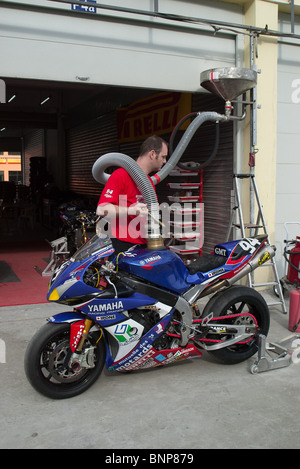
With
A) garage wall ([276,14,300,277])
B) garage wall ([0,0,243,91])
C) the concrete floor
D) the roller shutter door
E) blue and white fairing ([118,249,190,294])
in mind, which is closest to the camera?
A: the concrete floor

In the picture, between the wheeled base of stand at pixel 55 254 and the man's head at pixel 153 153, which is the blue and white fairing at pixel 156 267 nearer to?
the man's head at pixel 153 153

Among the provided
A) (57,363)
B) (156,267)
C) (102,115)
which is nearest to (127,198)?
(156,267)

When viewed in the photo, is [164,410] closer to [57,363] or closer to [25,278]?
[57,363]

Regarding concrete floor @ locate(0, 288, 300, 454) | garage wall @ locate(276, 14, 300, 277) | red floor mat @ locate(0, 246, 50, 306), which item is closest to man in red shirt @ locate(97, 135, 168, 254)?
concrete floor @ locate(0, 288, 300, 454)

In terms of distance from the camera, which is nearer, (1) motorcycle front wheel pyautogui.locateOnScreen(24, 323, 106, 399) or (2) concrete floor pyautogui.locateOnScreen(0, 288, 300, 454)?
(2) concrete floor pyautogui.locateOnScreen(0, 288, 300, 454)

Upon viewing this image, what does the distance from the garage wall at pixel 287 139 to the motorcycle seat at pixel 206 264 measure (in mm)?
2912

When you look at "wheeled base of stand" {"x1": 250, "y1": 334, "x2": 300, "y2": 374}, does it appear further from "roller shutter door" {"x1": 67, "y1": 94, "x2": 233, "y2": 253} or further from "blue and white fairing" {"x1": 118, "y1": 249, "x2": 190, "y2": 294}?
"roller shutter door" {"x1": 67, "y1": 94, "x2": 233, "y2": 253}

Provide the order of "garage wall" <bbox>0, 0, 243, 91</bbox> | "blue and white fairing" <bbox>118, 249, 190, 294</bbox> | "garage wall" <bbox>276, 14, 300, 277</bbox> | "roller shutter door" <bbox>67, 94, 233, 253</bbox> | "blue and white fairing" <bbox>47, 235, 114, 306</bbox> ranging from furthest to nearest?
1. "roller shutter door" <bbox>67, 94, 233, 253</bbox>
2. "garage wall" <bbox>276, 14, 300, 277</bbox>
3. "garage wall" <bbox>0, 0, 243, 91</bbox>
4. "blue and white fairing" <bbox>118, 249, 190, 294</bbox>
5. "blue and white fairing" <bbox>47, 235, 114, 306</bbox>

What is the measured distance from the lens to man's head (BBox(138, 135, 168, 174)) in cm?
357

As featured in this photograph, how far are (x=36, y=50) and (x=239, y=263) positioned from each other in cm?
297

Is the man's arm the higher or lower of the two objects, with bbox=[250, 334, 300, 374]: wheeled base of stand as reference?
higher

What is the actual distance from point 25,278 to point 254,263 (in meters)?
4.16
